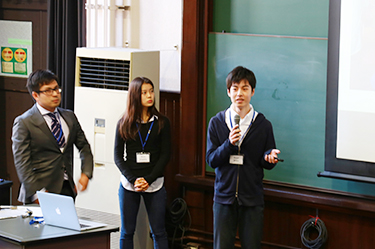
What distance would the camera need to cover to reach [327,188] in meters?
3.62

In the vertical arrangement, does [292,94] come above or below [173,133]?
above

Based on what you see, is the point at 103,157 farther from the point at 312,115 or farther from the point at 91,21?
the point at 312,115

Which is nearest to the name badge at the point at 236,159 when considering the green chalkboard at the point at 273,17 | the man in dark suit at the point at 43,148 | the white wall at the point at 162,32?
the man in dark suit at the point at 43,148

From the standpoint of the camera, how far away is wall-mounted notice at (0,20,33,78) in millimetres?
5203

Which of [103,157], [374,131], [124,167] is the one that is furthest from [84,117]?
[374,131]

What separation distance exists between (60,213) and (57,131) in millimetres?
863

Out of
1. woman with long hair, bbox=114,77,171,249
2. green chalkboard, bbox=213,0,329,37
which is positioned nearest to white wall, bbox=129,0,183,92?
green chalkboard, bbox=213,0,329,37

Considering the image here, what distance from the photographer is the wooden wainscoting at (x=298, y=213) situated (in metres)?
3.49

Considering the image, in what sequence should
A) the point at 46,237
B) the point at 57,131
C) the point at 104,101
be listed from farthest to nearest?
1. the point at 104,101
2. the point at 57,131
3. the point at 46,237

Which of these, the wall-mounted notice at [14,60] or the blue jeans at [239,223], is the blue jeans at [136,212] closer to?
the blue jeans at [239,223]

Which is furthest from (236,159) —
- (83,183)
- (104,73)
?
(104,73)

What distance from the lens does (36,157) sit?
10.8ft

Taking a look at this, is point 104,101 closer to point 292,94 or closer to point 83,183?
point 83,183

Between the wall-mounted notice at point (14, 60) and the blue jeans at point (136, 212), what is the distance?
2.20 m
